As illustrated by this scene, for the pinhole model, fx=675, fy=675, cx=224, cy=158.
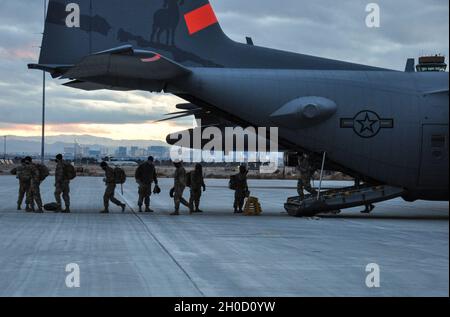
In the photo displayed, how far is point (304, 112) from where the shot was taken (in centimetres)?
2014

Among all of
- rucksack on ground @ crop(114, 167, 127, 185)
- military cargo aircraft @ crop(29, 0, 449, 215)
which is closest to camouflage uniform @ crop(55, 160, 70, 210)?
rucksack on ground @ crop(114, 167, 127, 185)

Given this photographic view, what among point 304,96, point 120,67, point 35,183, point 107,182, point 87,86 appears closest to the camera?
point 120,67

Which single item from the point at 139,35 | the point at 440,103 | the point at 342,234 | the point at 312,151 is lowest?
the point at 342,234

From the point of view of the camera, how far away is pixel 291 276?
9.71 metres

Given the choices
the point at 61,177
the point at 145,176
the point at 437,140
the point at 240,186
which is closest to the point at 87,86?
the point at 61,177

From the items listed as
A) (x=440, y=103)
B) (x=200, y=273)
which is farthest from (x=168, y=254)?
(x=440, y=103)

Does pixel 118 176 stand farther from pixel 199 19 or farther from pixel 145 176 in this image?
pixel 199 19

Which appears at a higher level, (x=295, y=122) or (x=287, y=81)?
(x=287, y=81)

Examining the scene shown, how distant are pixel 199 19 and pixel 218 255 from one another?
11205 mm

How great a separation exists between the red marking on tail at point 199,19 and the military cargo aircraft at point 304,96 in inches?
17.8
